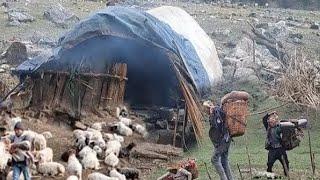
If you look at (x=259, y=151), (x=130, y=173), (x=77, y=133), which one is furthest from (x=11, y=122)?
(x=259, y=151)

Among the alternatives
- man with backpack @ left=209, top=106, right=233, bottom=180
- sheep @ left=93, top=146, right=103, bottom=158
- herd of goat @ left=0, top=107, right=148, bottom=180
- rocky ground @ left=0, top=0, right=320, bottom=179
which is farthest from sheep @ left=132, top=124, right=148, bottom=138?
man with backpack @ left=209, top=106, right=233, bottom=180

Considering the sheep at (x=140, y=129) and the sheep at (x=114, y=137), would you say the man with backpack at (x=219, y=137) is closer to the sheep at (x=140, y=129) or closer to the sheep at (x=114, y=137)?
the sheep at (x=114, y=137)

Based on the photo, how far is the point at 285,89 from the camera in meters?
19.2

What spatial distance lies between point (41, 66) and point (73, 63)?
0.85 metres

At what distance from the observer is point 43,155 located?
13258 millimetres

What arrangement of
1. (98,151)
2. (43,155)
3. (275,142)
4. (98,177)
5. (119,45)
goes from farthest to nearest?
1. (119,45)
2. (98,151)
3. (43,155)
4. (275,142)
5. (98,177)

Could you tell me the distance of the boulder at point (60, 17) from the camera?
3544 centimetres

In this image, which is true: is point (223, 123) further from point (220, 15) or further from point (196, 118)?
point (220, 15)

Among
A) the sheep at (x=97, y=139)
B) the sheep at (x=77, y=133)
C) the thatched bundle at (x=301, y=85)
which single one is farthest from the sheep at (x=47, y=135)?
the thatched bundle at (x=301, y=85)

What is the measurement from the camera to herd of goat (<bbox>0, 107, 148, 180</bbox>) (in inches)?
508

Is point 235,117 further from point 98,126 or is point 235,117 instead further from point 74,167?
point 98,126

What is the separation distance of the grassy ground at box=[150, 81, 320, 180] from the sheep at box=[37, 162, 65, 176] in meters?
2.04

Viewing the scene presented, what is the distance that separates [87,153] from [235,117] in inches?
135

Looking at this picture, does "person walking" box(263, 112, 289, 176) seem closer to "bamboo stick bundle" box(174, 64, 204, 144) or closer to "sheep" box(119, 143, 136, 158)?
"sheep" box(119, 143, 136, 158)
